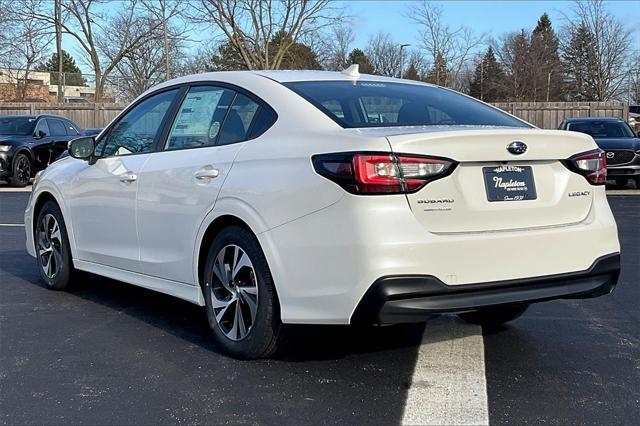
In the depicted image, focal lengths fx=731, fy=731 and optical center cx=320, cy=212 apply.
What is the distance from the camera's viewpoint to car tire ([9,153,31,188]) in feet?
53.1

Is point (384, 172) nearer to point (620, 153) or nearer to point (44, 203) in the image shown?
point (44, 203)

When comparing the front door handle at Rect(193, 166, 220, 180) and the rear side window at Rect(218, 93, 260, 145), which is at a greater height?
the rear side window at Rect(218, 93, 260, 145)

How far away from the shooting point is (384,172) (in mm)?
3299

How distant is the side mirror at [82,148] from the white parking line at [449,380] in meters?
2.74

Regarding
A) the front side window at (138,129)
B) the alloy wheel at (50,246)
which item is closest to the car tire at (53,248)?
the alloy wheel at (50,246)

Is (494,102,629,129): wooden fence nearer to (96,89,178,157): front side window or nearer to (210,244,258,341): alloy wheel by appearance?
(96,89,178,157): front side window

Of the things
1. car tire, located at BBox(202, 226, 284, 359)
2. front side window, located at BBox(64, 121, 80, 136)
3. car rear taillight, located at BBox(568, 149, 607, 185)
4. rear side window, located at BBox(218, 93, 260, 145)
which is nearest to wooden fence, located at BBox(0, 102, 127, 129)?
front side window, located at BBox(64, 121, 80, 136)

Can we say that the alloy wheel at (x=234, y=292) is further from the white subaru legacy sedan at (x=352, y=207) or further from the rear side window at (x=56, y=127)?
the rear side window at (x=56, y=127)

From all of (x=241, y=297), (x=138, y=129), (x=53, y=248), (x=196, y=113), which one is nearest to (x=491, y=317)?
(x=241, y=297)

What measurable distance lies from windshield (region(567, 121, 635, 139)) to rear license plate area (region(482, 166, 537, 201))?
511 inches

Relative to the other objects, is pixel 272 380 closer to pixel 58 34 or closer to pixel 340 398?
pixel 340 398

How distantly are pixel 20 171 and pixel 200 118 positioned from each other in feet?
43.6

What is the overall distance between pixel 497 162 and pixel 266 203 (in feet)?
3.79

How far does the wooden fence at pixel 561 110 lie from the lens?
96.5ft
